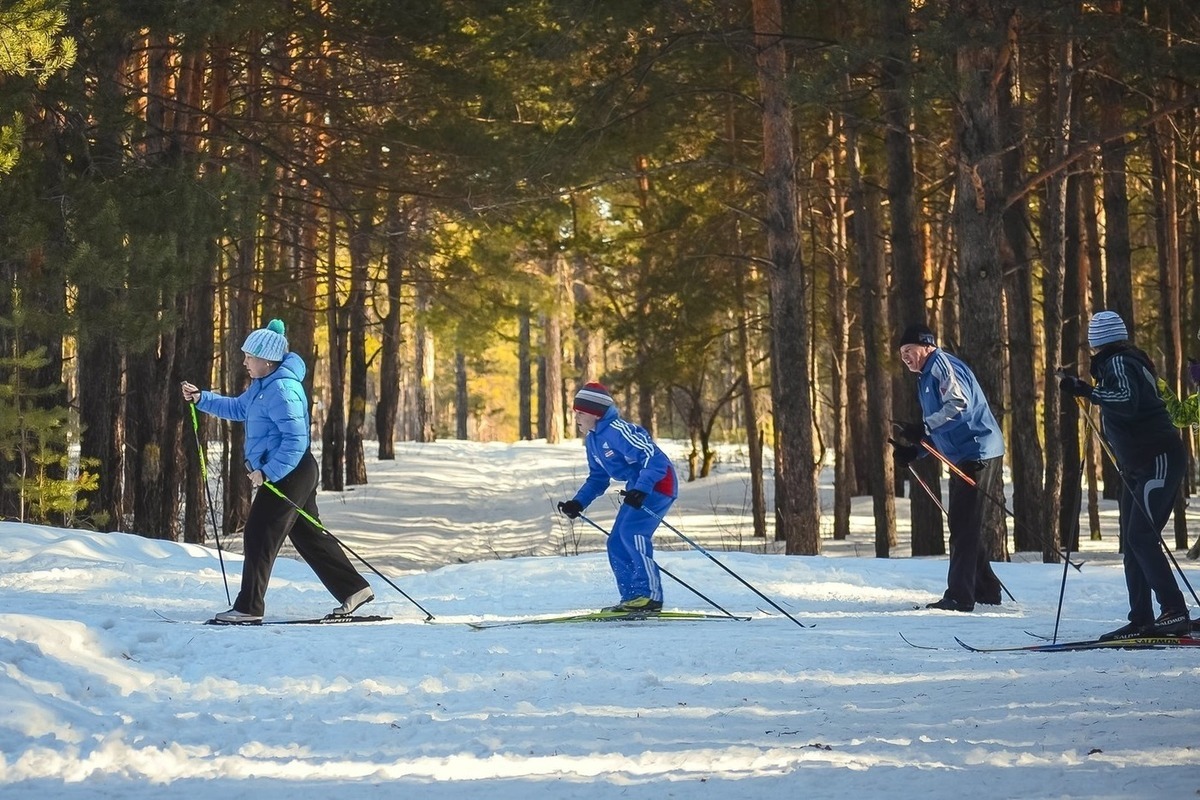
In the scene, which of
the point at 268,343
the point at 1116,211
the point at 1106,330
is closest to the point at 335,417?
the point at 1116,211

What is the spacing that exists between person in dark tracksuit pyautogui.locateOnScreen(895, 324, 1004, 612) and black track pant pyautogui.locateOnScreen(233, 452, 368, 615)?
437 cm

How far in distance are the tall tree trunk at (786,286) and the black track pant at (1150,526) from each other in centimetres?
819

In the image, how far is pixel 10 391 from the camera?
49.4 ft

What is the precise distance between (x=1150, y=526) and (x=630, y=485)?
138 inches

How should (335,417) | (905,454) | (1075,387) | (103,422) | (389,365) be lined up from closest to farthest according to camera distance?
1. (1075,387)
2. (905,454)
3. (103,422)
4. (335,417)
5. (389,365)

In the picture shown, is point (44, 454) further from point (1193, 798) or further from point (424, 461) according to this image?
point (424, 461)

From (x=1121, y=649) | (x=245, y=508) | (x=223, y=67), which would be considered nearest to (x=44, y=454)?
(x=223, y=67)

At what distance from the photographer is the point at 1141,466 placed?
324 inches

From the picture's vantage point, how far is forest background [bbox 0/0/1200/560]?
13547 mm

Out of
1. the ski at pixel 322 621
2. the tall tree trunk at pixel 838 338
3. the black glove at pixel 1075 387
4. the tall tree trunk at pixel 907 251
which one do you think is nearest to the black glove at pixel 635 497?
the ski at pixel 322 621

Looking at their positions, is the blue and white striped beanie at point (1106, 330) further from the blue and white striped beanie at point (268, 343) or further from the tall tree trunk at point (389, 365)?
the tall tree trunk at point (389, 365)

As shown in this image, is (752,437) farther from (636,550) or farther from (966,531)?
(636,550)

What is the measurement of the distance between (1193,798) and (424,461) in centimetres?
3551

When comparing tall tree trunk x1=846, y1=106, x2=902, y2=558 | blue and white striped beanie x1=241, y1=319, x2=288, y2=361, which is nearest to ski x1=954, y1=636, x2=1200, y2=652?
blue and white striped beanie x1=241, y1=319, x2=288, y2=361
